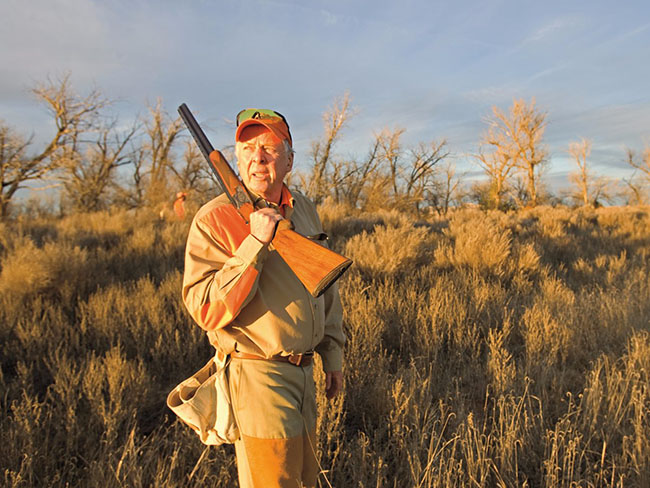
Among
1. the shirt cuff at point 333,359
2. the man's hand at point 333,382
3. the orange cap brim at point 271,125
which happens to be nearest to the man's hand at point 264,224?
the orange cap brim at point 271,125

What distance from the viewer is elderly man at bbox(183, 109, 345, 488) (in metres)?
1.47

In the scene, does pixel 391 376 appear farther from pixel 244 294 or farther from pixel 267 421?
pixel 244 294

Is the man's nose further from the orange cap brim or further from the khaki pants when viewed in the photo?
the khaki pants

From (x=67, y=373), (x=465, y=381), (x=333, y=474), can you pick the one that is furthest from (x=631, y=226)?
(x=67, y=373)

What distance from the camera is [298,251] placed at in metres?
1.51

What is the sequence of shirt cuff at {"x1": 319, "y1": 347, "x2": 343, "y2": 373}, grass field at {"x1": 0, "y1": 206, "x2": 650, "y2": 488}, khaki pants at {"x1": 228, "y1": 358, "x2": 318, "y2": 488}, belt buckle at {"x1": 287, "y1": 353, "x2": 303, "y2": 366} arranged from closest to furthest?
khaki pants at {"x1": 228, "y1": 358, "x2": 318, "y2": 488}
belt buckle at {"x1": 287, "y1": 353, "x2": 303, "y2": 366}
shirt cuff at {"x1": 319, "y1": 347, "x2": 343, "y2": 373}
grass field at {"x1": 0, "y1": 206, "x2": 650, "y2": 488}

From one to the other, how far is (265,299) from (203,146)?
0.83 meters

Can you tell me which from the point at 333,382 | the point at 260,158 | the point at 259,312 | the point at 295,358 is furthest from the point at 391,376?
the point at 260,158

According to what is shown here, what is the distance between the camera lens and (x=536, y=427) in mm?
2855

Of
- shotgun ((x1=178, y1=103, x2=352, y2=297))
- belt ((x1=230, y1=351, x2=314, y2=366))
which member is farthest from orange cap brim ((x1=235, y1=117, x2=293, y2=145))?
belt ((x1=230, y1=351, x2=314, y2=366))

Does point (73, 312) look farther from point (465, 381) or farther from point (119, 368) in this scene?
point (465, 381)

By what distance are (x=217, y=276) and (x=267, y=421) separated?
0.60 metres

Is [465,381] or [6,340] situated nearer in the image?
[465,381]

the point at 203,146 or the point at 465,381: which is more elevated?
the point at 203,146
